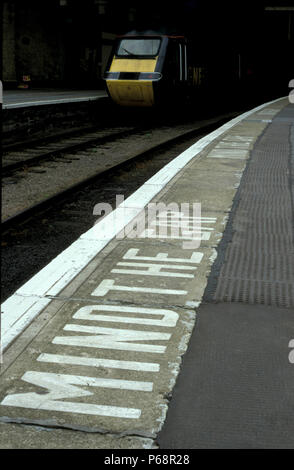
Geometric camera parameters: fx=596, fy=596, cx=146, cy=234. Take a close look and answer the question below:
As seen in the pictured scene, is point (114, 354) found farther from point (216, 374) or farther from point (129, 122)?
point (129, 122)

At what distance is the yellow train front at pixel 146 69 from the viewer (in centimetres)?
1731

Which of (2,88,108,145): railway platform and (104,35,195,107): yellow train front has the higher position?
(104,35,195,107): yellow train front

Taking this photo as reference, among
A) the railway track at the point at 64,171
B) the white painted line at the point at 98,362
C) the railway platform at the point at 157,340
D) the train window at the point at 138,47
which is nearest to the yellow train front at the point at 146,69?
the train window at the point at 138,47

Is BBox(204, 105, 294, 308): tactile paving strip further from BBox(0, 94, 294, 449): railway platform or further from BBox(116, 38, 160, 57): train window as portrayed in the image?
BBox(116, 38, 160, 57): train window

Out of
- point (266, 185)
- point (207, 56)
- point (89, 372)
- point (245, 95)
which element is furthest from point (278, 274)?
point (245, 95)

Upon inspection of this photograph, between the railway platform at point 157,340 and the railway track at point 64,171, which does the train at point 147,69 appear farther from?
the railway platform at point 157,340

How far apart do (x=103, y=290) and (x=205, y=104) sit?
20.0 metres

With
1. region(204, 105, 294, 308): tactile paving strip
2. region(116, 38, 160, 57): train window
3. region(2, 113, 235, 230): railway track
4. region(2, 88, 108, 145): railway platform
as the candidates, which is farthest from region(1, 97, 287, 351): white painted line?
region(116, 38, 160, 57): train window

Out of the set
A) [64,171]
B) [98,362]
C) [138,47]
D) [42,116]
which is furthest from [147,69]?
[98,362]

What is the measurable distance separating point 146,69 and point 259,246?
44.2 ft

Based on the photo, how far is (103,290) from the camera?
155 inches

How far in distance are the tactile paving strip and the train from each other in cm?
930

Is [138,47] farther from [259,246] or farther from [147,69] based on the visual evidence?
[259,246]

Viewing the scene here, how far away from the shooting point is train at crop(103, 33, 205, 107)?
17312 millimetres
